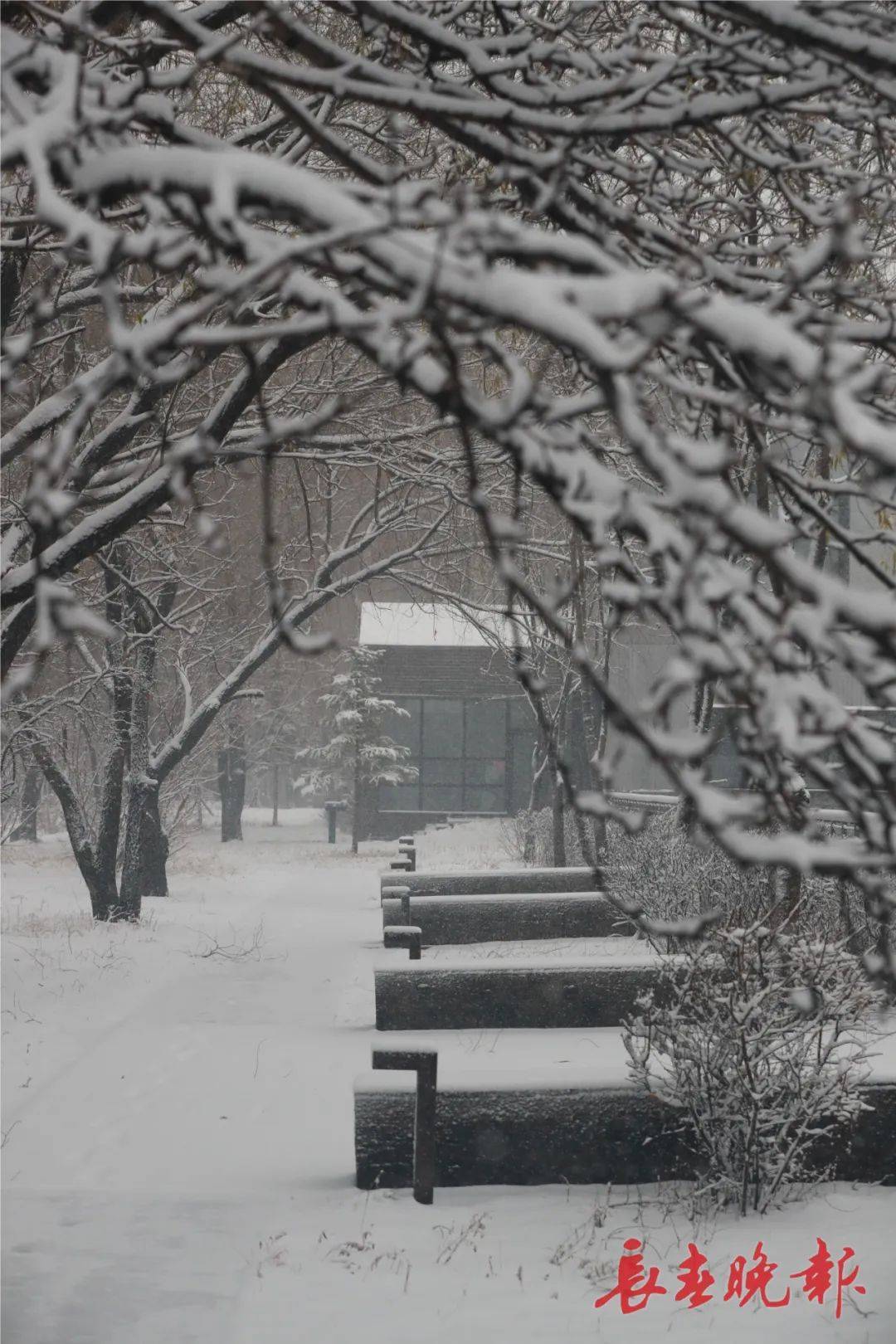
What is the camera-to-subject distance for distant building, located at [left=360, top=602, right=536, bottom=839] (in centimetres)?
3456

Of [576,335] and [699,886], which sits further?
[699,886]

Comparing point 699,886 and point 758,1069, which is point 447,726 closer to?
point 699,886

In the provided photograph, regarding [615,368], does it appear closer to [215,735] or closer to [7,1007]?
[7,1007]

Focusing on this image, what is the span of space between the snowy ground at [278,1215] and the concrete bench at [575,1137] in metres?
0.11

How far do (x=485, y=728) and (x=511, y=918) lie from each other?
2295 cm

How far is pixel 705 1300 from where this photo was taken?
5.09 m

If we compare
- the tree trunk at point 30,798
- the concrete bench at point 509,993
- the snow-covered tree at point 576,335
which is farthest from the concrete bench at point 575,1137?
the tree trunk at point 30,798

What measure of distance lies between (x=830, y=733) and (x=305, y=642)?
0.78 metres

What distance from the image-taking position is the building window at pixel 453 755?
3503 centimetres

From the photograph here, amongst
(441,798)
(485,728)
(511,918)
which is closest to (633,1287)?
(511,918)

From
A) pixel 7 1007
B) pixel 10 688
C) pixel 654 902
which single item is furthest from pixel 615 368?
pixel 7 1007

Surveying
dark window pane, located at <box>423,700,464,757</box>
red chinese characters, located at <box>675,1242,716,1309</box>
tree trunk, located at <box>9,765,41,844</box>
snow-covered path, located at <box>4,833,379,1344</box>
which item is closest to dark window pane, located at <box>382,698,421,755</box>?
dark window pane, located at <box>423,700,464,757</box>

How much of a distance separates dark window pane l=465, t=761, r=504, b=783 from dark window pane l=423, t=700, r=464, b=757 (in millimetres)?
517

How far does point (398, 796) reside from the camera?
35125 millimetres
